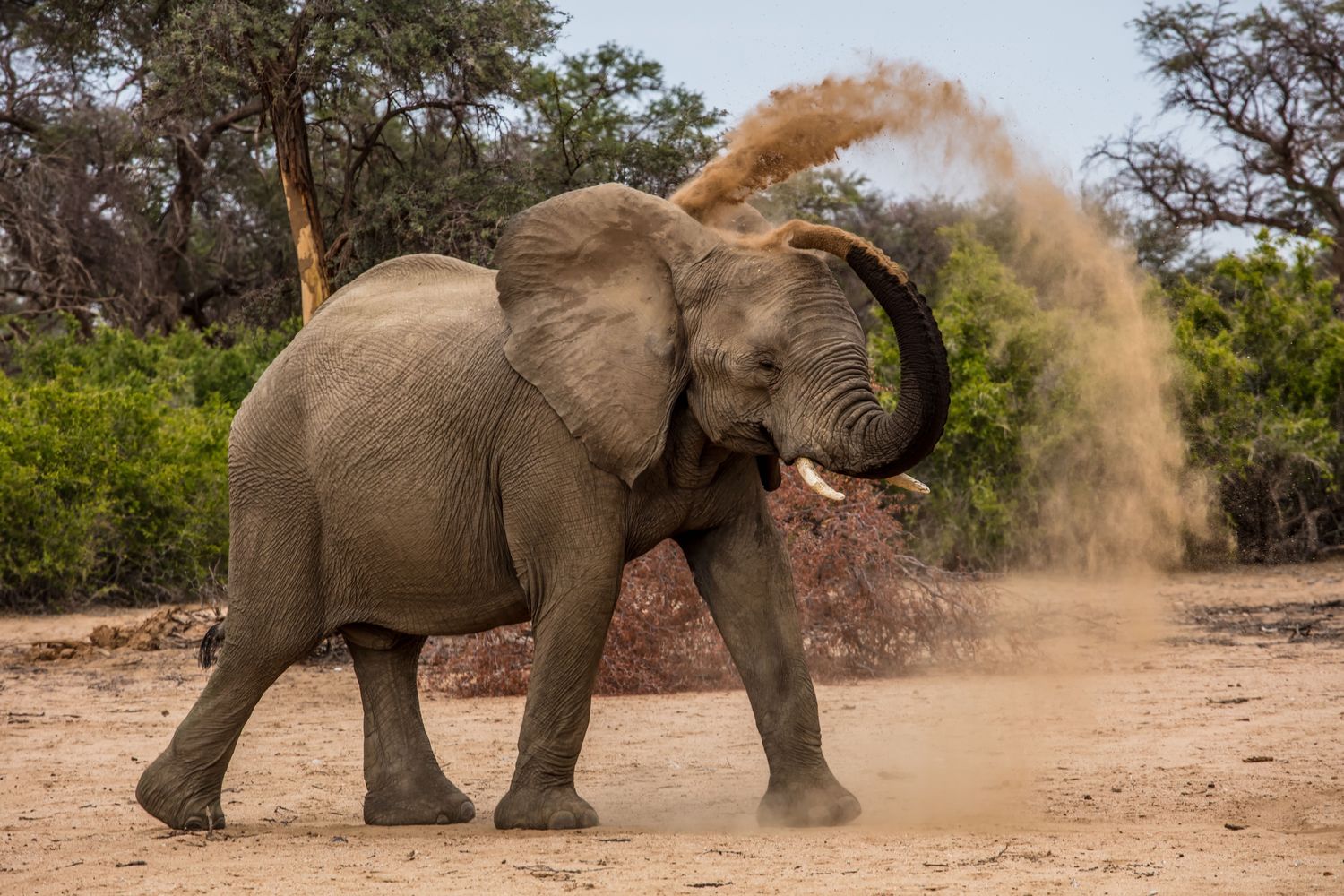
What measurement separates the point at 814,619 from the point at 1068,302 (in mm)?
4376

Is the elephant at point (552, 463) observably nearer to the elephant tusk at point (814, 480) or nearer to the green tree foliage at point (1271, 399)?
the elephant tusk at point (814, 480)

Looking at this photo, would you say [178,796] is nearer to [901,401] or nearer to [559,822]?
[559,822]

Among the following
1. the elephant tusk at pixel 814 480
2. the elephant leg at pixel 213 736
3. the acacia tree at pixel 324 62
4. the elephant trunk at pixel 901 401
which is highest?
the acacia tree at pixel 324 62

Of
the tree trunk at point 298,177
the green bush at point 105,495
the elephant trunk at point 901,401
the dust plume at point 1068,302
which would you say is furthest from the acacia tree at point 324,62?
the elephant trunk at point 901,401

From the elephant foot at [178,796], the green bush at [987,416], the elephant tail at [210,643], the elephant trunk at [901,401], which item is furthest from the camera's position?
the green bush at [987,416]

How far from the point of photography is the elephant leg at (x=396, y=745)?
741 centimetres

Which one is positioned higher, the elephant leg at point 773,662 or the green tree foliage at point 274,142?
the green tree foliage at point 274,142

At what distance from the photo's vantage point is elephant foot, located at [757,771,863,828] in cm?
681

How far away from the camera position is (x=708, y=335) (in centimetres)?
657

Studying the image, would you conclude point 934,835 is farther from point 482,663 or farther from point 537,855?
point 482,663

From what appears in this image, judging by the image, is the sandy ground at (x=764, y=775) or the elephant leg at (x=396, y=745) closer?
the sandy ground at (x=764, y=775)

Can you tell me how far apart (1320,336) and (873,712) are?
34.6ft

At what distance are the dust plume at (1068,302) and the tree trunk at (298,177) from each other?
6.43 m

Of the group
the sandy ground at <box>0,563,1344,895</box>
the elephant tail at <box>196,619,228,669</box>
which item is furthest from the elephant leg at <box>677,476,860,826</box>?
the elephant tail at <box>196,619,228,669</box>
